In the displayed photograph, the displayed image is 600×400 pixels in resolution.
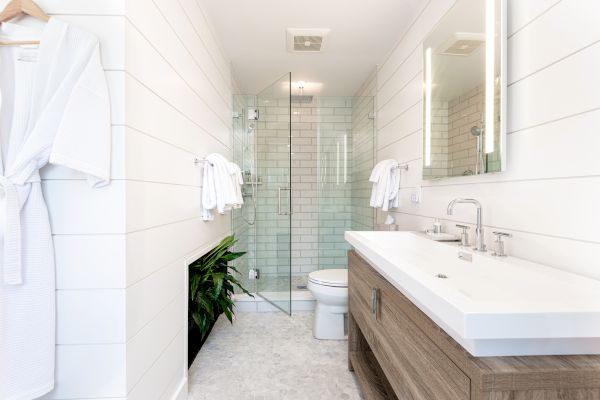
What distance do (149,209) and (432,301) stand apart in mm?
1106

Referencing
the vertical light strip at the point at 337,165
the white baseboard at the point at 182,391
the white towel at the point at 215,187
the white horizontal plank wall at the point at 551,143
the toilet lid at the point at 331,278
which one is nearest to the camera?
the white horizontal plank wall at the point at 551,143

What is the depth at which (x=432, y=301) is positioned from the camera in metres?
0.69

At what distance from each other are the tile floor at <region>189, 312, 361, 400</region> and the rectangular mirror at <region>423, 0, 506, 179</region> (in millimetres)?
1418

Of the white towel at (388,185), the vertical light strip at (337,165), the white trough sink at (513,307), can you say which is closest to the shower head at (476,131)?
the white trough sink at (513,307)

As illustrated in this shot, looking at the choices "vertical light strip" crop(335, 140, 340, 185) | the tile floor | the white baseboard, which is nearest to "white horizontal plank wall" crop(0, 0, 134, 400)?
the white baseboard

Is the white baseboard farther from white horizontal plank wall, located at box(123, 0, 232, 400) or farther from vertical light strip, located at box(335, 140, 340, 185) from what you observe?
vertical light strip, located at box(335, 140, 340, 185)

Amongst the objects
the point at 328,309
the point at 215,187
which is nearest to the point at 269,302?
the point at 328,309

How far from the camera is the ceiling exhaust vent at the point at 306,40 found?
2318mm

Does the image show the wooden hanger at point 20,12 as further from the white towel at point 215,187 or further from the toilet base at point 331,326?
the toilet base at point 331,326

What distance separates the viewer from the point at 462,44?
1.50 metres

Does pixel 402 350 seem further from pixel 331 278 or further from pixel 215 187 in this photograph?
pixel 215 187

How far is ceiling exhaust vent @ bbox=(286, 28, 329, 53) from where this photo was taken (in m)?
2.32

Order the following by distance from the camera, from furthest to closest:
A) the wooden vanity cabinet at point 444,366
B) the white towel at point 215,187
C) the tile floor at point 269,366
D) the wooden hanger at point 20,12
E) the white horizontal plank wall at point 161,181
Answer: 1. the white towel at point 215,187
2. the tile floor at point 269,366
3. the white horizontal plank wall at point 161,181
4. the wooden hanger at point 20,12
5. the wooden vanity cabinet at point 444,366

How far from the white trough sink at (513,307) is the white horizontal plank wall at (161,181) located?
95 centimetres
